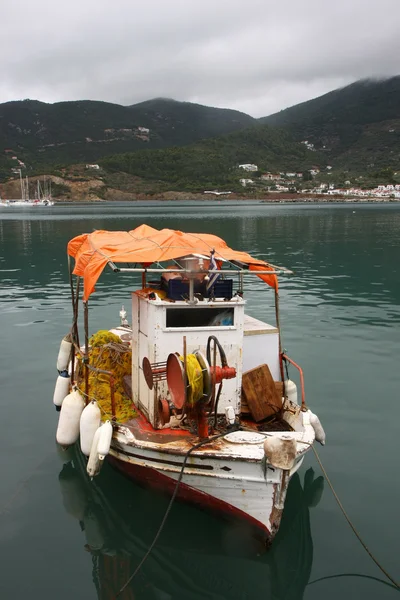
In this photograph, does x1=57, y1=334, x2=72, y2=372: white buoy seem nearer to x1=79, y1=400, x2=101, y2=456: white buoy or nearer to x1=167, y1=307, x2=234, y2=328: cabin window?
x1=79, y1=400, x2=101, y2=456: white buoy

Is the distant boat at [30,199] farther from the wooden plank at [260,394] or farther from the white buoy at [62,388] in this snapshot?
the wooden plank at [260,394]

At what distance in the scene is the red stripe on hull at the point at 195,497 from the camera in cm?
795

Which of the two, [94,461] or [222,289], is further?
[222,289]

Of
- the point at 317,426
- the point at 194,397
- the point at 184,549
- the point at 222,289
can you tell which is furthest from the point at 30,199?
the point at 184,549

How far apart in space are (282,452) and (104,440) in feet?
10.3

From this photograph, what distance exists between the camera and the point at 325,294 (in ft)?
87.4

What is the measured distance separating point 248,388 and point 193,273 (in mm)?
2755

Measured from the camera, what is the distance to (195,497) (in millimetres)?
8344

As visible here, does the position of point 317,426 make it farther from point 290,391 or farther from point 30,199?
point 30,199

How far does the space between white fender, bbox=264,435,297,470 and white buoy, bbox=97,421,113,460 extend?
2.89 m

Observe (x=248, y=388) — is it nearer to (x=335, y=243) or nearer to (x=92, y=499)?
(x=92, y=499)

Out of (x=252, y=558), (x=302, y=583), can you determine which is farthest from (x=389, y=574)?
(x=252, y=558)

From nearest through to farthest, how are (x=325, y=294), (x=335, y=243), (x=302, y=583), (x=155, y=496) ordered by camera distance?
(x=302, y=583), (x=155, y=496), (x=325, y=294), (x=335, y=243)

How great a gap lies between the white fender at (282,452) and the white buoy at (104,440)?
2895 millimetres
